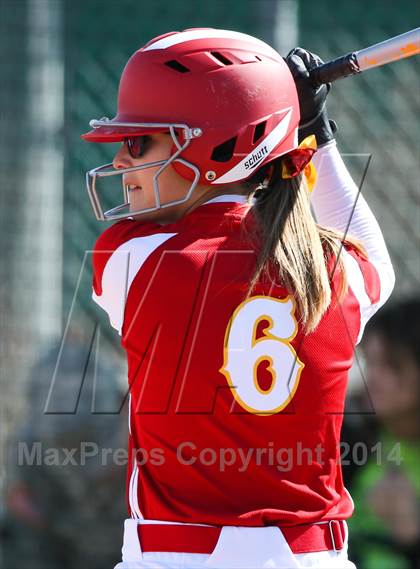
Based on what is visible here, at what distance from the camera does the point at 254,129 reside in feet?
7.16

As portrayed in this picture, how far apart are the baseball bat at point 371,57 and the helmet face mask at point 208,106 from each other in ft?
0.51

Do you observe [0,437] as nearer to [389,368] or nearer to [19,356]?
[19,356]

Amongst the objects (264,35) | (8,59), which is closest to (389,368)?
(264,35)

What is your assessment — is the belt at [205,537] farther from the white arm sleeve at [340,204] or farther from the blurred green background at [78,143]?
the blurred green background at [78,143]

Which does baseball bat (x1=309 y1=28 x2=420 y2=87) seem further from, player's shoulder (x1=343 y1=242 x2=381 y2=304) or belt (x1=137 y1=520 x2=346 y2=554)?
belt (x1=137 y1=520 x2=346 y2=554)

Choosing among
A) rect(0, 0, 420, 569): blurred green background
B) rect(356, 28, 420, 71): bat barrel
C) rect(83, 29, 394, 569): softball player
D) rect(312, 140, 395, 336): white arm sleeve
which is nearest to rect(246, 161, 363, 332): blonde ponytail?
rect(83, 29, 394, 569): softball player

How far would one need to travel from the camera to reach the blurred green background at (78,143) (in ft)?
13.0

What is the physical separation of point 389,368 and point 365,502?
0.47 m

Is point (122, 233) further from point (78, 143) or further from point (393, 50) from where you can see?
point (78, 143)

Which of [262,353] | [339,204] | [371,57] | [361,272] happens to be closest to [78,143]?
[339,204]

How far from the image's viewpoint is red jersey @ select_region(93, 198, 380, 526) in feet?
6.73

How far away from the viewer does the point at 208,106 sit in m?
2.15

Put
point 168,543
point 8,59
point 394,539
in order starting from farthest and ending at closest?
point 8,59, point 394,539, point 168,543

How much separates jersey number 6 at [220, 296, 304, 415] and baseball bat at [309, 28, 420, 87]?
551 millimetres
